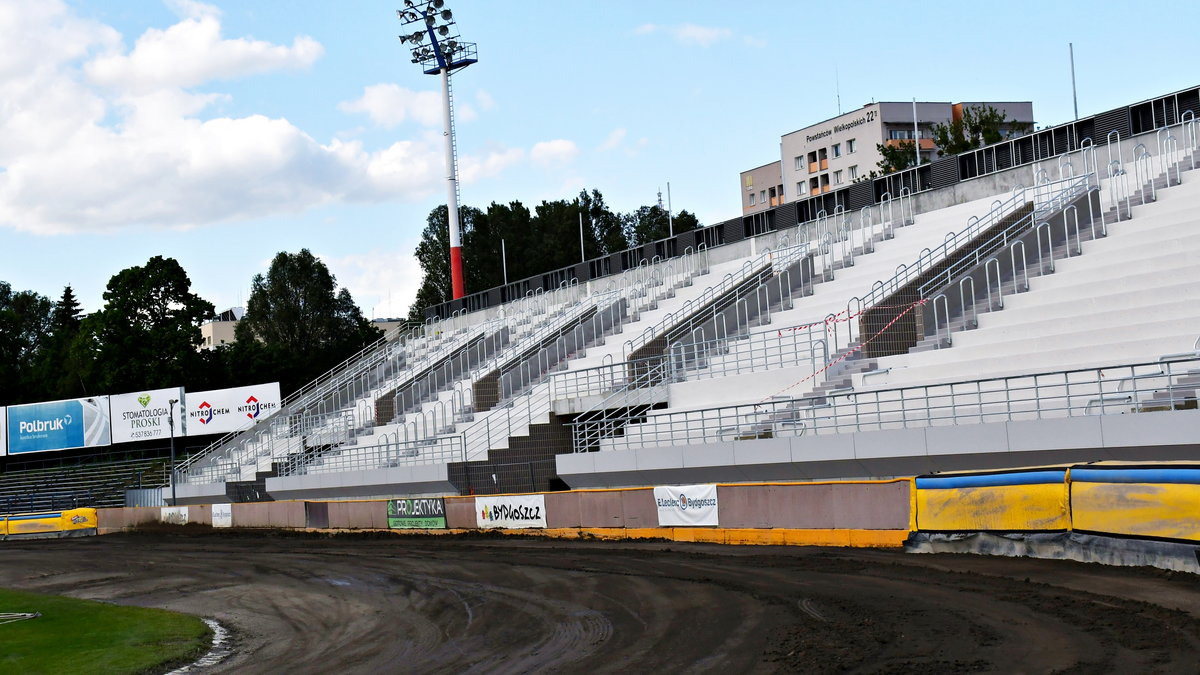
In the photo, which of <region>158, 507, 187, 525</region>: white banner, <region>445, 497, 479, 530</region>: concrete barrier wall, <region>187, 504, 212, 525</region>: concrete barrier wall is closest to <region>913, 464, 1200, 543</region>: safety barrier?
<region>445, 497, 479, 530</region>: concrete barrier wall

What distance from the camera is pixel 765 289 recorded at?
36.1 m

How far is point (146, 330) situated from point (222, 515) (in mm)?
36314

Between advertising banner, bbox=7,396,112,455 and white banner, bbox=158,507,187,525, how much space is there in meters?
20.8

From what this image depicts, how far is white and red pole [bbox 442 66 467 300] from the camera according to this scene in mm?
60719

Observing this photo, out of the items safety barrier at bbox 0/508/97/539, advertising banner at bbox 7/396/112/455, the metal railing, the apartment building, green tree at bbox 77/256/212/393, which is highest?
the apartment building

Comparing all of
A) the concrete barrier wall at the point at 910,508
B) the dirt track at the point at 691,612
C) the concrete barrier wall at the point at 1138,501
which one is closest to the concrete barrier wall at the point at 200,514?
the concrete barrier wall at the point at 910,508

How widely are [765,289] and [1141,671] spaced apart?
27.0m

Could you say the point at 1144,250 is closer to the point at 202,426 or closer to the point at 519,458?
the point at 519,458

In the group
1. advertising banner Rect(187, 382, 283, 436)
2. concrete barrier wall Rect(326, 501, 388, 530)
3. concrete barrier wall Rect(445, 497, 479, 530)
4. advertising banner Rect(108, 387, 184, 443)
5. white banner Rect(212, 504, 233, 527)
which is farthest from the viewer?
advertising banner Rect(108, 387, 184, 443)

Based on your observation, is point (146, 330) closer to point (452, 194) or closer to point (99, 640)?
point (452, 194)

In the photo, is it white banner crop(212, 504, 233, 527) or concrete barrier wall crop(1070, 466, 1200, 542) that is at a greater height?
concrete barrier wall crop(1070, 466, 1200, 542)

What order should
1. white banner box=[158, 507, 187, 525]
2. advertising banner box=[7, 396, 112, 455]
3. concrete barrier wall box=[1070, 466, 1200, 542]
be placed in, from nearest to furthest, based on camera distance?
1. concrete barrier wall box=[1070, 466, 1200, 542]
2. white banner box=[158, 507, 187, 525]
3. advertising banner box=[7, 396, 112, 455]

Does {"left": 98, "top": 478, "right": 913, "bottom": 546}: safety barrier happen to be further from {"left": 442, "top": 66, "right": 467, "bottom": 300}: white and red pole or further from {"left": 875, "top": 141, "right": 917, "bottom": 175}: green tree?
{"left": 875, "top": 141, "right": 917, "bottom": 175}: green tree

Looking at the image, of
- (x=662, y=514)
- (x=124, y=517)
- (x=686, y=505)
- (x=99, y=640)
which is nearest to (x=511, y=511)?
(x=662, y=514)
